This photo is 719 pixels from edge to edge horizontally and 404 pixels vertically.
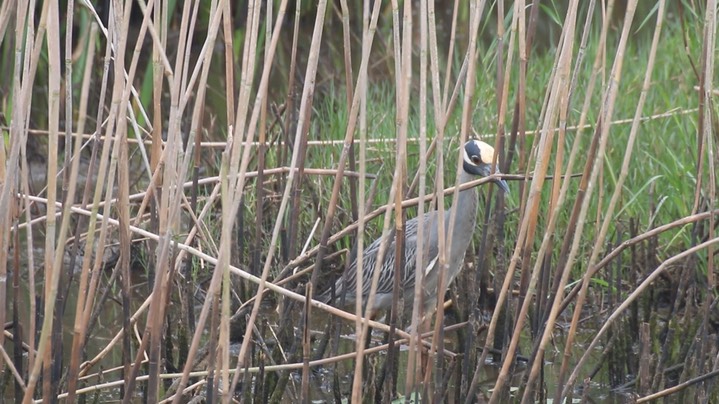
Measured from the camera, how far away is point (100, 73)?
6656mm

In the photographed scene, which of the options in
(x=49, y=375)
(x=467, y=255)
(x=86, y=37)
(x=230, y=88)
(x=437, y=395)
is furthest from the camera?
(x=86, y=37)

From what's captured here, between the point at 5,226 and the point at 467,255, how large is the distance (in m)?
2.09

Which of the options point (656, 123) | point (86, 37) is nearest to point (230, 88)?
point (656, 123)

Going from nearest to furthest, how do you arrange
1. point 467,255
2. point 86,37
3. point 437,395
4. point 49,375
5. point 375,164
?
point 49,375 → point 437,395 → point 467,255 → point 375,164 → point 86,37

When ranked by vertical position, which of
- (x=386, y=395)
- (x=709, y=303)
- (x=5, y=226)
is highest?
(x=5, y=226)

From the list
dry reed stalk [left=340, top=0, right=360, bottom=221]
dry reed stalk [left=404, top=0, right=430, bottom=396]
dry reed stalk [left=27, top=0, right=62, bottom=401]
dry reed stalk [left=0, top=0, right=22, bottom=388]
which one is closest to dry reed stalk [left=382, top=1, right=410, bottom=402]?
dry reed stalk [left=404, top=0, right=430, bottom=396]

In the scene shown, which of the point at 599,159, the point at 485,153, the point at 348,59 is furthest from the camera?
the point at 485,153

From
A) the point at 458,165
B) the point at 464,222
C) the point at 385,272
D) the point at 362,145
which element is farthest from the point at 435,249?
the point at 362,145

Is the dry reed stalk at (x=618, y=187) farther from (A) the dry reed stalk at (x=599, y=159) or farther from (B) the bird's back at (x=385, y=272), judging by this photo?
(B) the bird's back at (x=385, y=272)

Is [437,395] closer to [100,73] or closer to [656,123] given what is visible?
[656,123]

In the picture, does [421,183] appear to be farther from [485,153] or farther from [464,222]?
[464,222]

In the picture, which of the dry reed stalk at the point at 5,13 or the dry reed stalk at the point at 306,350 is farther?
the dry reed stalk at the point at 306,350

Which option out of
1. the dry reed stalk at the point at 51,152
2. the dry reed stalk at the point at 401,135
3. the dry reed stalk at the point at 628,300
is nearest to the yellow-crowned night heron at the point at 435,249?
the dry reed stalk at the point at 401,135

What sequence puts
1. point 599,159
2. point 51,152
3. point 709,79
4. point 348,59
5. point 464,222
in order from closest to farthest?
1. point 51,152
2. point 599,159
3. point 709,79
4. point 348,59
5. point 464,222
